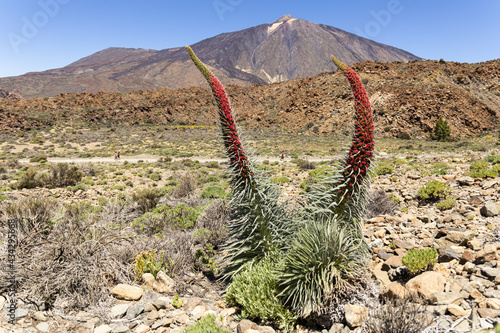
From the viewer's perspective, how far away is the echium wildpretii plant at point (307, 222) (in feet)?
8.73

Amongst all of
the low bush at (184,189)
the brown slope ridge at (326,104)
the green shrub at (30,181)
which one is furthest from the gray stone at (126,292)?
the brown slope ridge at (326,104)

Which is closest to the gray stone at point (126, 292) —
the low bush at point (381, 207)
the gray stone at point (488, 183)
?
the low bush at point (381, 207)

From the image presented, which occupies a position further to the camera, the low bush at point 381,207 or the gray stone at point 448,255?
the low bush at point 381,207

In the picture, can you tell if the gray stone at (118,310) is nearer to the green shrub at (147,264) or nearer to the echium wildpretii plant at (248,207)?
the green shrub at (147,264)

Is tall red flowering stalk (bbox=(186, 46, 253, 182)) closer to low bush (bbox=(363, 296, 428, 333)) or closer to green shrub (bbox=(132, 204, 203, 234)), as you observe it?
low bush (bbox=(363, 296, 428, 333))

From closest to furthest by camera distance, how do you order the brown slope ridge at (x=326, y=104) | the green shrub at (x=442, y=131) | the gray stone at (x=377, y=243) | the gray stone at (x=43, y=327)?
1. the gray stone at (x=43, y=327)
2. the gray stone at (x=377, y=243)
3. the green shrub at (x=442, y=131)
4. the brown slope ridge at (x=326, y=104)

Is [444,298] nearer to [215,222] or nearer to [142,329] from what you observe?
[142,329]

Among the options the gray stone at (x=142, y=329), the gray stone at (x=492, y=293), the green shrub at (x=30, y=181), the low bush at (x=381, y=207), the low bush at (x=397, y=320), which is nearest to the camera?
the low bush at (x=397, y=320)

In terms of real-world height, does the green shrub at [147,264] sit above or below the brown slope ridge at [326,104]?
below

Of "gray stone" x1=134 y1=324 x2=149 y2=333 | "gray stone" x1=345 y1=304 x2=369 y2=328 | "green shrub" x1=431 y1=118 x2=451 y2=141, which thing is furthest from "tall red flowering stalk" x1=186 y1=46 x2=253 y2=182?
"green shrub" x1=431 y1=118 x2=451 y2=141

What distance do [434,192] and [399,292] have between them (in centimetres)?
377

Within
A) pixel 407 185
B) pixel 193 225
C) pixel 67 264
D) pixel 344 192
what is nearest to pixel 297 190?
pixel 407 185

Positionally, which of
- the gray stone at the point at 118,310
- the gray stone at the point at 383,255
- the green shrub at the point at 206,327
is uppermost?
the gray stone at the point at 383,255

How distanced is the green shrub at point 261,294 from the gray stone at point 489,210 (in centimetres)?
376
